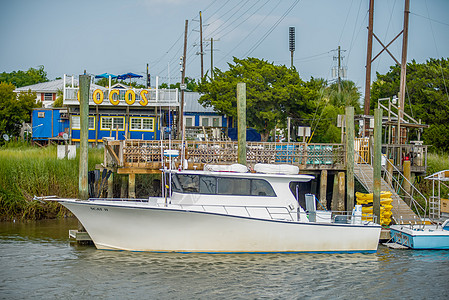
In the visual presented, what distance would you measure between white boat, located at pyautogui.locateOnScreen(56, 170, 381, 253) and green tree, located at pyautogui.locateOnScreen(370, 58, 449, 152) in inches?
633

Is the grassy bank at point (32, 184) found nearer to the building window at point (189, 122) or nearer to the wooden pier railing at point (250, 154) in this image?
the wooden pier railing at point (250, 154)

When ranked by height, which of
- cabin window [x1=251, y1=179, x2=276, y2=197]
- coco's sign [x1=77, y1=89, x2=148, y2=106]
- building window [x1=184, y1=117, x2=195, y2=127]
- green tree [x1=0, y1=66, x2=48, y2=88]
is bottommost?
cabin window [x1=251, y1=179, x2=276, y2=197]

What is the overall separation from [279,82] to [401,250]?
20.8 m

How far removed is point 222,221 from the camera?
1698cm

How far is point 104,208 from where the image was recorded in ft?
56.1

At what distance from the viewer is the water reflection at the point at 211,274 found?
14.0m

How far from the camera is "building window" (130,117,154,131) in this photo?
35.7m

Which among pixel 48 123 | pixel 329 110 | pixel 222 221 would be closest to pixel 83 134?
pixel 222 221

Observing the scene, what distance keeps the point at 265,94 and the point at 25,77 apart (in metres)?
41.9

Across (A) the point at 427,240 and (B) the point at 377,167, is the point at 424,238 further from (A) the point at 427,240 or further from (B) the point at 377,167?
(B) the point at 377,167

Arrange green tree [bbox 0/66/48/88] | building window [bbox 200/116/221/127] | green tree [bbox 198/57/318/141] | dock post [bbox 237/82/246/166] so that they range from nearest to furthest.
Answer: dock post [bbox 237/82/246/166]
green tree [bbox 198/57/318/141]
building window [bbox 200/116/221/127]
green tree [bbox 0/66/48/88]

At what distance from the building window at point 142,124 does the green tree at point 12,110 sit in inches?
360

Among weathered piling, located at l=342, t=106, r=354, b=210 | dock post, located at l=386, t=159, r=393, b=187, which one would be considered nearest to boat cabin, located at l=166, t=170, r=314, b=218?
weathered piling, located at l=342, t=106, r=354, b=210

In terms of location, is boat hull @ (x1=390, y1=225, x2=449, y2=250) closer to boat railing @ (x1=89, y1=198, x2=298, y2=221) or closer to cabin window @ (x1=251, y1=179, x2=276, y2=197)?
boat railing @ (x1=89, y1=198, x2=298, y2=221)
